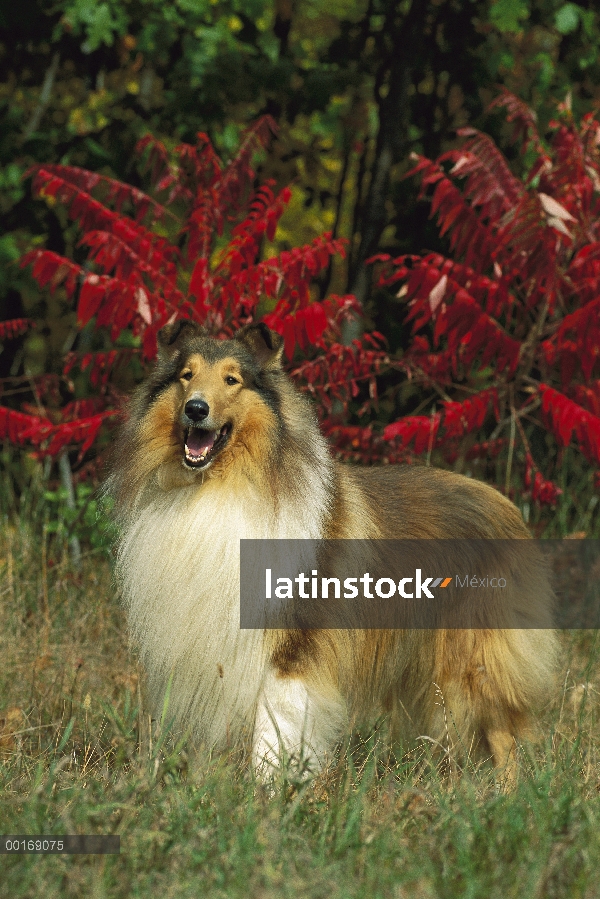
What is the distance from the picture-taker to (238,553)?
3.98 metres

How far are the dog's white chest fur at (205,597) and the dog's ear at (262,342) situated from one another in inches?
21.9

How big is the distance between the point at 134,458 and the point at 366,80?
4.92 metres

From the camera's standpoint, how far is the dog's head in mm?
3900

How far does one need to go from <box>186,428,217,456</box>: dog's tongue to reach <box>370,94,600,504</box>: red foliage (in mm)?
1650

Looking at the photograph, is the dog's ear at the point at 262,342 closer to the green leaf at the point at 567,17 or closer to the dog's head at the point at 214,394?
the dog's head at the point at 214,394

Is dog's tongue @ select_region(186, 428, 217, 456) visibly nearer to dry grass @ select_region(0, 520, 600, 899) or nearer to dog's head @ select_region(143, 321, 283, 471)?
dog's head @ select_region(143, 321, 283, 471)

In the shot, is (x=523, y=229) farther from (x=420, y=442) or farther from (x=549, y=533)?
(x=549, y=533)

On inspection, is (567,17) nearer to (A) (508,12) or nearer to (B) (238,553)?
(A) (508,12)

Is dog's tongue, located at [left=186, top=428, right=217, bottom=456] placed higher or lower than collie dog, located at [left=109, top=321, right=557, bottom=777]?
higher

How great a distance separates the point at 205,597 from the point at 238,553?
0.71 ft

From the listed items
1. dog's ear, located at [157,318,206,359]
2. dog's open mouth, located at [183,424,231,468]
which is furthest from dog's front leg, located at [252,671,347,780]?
dog's ear, located at [157,318,206,359]

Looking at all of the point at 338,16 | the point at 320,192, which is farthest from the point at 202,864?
the point at 338,16

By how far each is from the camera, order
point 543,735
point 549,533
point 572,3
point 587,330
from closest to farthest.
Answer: point 543,735, point 587,330, point 549,533, point 572,3

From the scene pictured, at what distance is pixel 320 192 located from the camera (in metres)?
8.92
